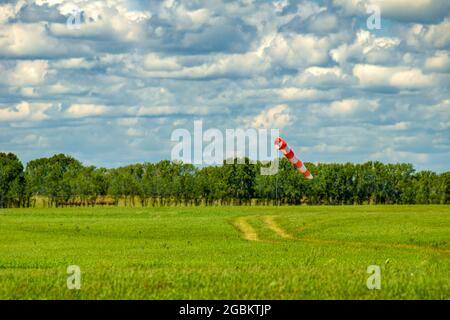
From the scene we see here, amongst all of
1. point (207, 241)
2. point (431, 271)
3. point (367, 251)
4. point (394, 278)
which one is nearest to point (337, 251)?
point (367, 251)

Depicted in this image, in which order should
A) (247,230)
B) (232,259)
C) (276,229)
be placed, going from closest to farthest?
(232,259), (276,229), (247,230)

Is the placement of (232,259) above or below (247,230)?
below

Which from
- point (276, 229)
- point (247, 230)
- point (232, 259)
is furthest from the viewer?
point (247, 230)

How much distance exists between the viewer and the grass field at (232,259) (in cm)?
2003

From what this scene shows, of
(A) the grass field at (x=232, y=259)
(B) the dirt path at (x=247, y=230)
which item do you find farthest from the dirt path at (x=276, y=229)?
(B) the dirt path at (x=247, y=230)

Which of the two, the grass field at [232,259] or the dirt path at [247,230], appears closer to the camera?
the grass field at [232,259]

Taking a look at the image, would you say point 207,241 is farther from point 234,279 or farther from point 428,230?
point 234,279

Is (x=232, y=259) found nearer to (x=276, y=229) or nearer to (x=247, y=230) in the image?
(x=276, y=229)

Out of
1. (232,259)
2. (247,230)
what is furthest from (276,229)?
(232,259)

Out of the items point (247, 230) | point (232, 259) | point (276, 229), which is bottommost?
point (232, 259)

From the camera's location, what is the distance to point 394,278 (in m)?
21.8

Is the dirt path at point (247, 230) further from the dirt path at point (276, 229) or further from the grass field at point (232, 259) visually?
the dirt path at point (276, 229)

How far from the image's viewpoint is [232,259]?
40688 mm
